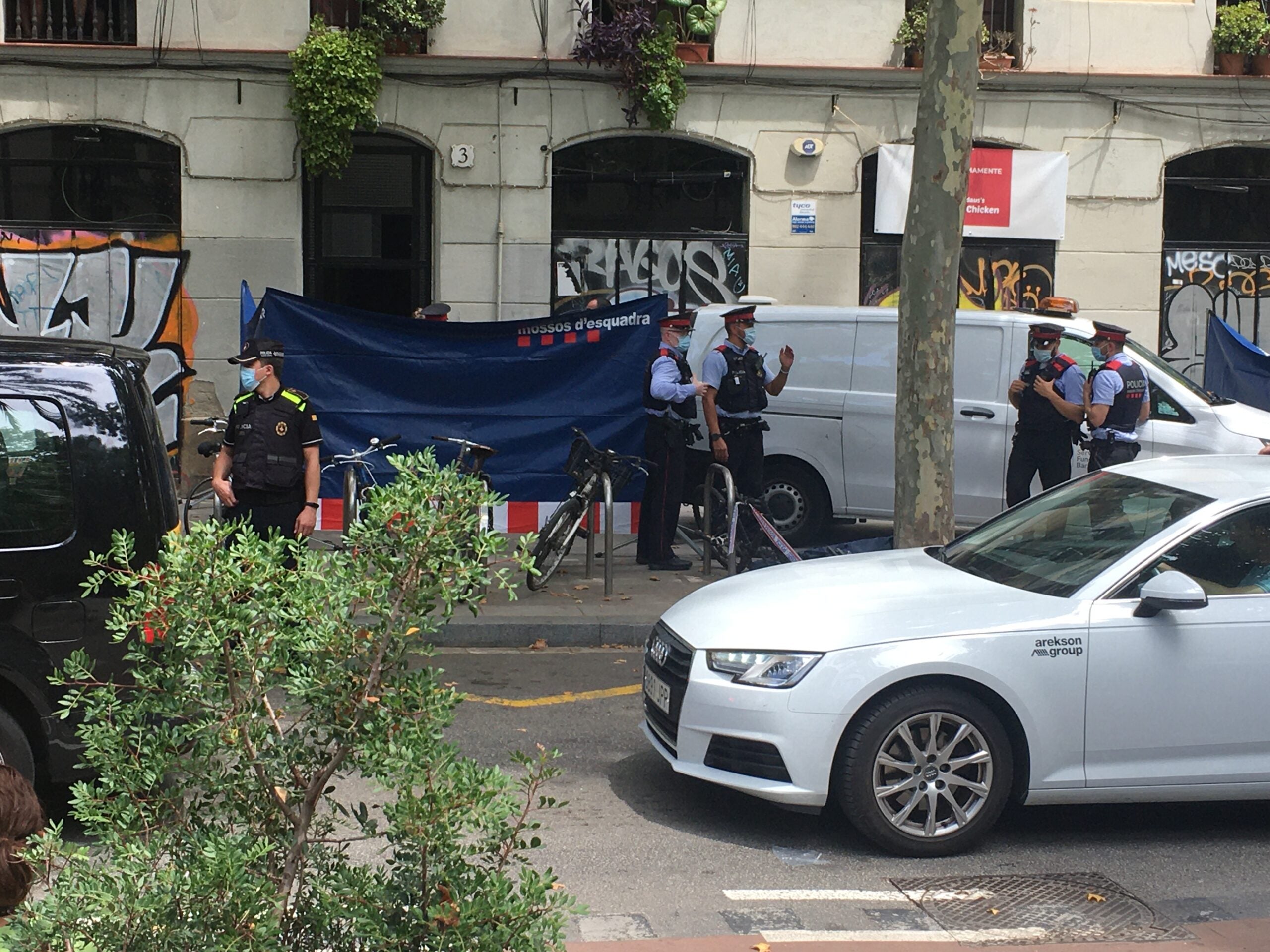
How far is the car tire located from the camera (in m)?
5.40

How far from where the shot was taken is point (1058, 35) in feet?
53.4

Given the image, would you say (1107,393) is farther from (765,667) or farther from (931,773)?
(765,667)

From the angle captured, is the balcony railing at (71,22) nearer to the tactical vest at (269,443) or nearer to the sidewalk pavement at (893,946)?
the tactical vest at (269,443)

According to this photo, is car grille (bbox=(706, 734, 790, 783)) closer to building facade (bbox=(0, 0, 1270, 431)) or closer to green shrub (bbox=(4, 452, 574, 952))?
green shrub (bbox=(4, 452, 574, 952))

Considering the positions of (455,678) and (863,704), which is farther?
(455,678)

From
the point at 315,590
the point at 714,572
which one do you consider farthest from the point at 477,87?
the point at 315,590

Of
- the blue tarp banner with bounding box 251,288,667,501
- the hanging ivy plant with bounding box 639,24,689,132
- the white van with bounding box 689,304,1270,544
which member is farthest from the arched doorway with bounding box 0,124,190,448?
the white van with bounding box 689,304,1270,544

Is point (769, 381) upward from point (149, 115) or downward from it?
downward

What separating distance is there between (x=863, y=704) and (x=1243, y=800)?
6.00 feet

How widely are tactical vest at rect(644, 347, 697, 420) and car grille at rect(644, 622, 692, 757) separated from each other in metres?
4.66

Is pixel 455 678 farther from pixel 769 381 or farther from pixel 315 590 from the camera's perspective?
pixel 315 590

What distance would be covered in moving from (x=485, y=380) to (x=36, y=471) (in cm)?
585

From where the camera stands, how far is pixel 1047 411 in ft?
36.5

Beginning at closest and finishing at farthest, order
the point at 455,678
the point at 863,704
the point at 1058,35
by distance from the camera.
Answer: the point at 863,704 < the point at 455,678 < the point at 1058,35
